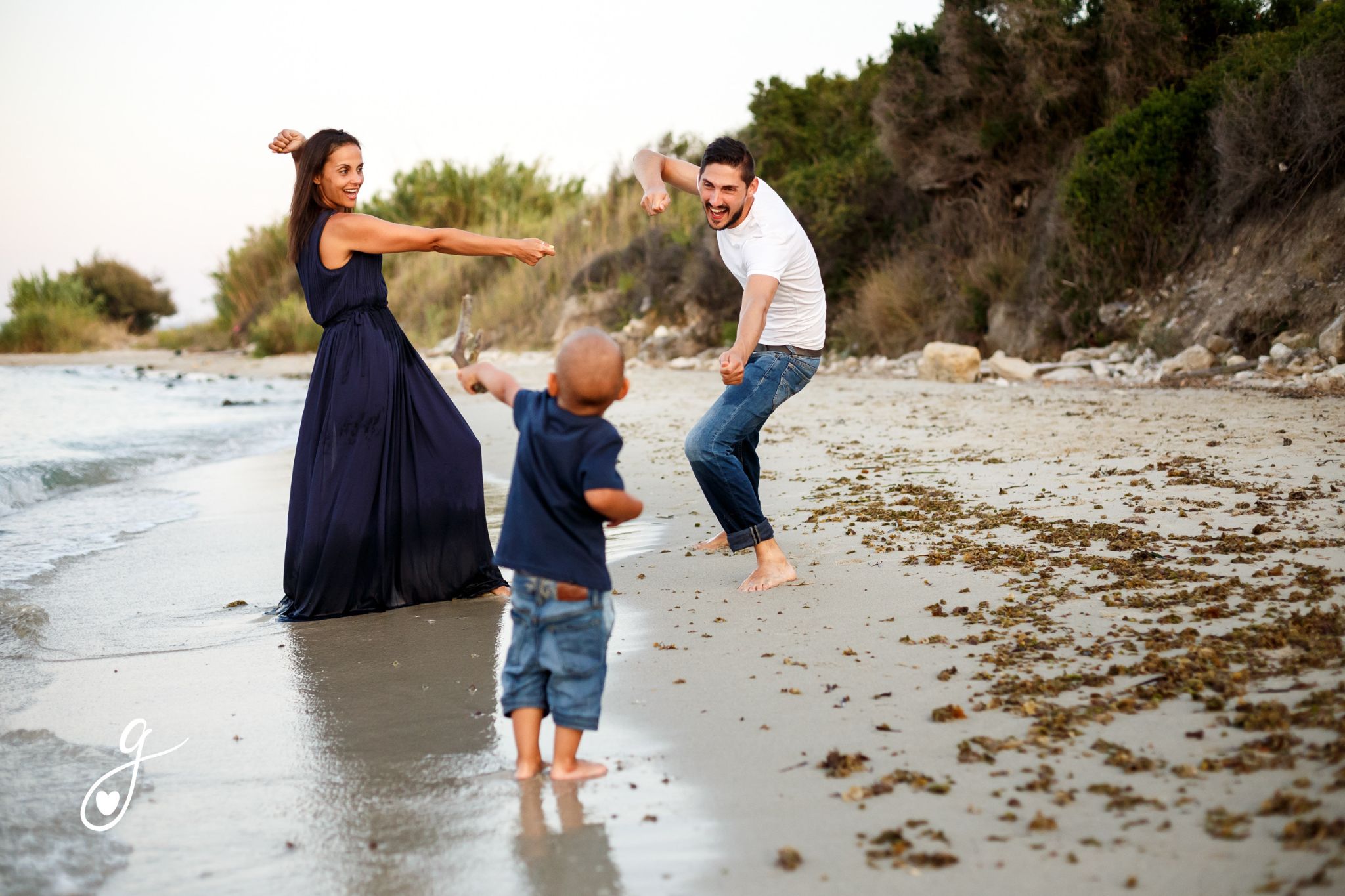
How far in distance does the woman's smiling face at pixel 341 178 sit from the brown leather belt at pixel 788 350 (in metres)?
1.73

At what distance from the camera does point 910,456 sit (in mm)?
6906

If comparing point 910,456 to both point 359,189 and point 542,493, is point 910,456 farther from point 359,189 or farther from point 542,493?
point 542,493

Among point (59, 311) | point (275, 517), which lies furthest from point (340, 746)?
point (59, 311)

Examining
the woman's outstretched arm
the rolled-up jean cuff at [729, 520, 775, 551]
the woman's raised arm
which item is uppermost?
the woman's raised arm

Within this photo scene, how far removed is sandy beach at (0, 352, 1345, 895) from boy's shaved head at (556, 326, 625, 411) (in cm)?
92

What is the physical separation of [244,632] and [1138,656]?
3.17 metres

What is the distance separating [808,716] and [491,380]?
1.22m

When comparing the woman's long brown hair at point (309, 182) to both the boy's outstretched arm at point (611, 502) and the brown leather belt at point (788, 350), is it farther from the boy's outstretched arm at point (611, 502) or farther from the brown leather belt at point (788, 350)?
the boy's outstretched arm at point (611, 502)

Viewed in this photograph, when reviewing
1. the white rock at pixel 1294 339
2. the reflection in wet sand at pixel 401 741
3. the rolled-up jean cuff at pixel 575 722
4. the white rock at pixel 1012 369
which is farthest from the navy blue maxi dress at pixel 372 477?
the white rock at pixel 1012 369

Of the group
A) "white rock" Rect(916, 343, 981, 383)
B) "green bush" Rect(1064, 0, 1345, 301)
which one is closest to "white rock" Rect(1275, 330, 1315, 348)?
"green bush" Rect(1064, 0, 1345, 301)

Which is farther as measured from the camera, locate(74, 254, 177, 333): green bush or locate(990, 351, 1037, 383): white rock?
locate(74, 254, 177, 333): green bush

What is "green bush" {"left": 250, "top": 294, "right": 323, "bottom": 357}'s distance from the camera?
29.5 m

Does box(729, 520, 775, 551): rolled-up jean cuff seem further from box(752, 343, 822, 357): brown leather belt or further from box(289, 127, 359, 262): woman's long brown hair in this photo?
Answer: box(289, 127, 359, 262): woman's long brown hair

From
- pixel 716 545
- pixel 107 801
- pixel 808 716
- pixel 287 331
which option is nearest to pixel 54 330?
pixel 287 331
